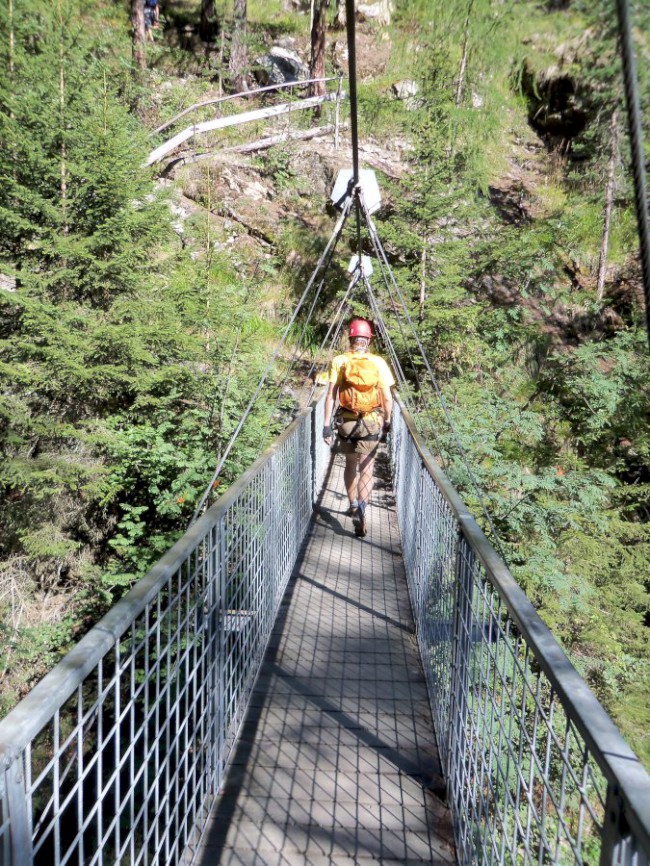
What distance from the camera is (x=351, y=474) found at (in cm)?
539

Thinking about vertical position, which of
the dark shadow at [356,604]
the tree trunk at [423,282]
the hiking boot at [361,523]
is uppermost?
the tree trunk at [423,282]

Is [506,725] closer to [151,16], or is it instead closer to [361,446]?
[361,446]

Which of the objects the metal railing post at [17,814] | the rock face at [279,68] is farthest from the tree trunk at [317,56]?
the metal railing post at [17,814]

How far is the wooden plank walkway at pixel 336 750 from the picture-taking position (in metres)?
2.15

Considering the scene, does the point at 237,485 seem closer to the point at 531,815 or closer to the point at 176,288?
the point at 531,815

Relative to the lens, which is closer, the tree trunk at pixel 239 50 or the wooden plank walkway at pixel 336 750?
the wooden plank walkway at pixel 336 750

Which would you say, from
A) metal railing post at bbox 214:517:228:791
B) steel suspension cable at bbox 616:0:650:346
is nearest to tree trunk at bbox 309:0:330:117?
metal railing post at bbox 214:517:228:791

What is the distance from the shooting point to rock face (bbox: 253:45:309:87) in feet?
60.8

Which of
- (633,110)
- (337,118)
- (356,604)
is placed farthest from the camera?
(337,118)

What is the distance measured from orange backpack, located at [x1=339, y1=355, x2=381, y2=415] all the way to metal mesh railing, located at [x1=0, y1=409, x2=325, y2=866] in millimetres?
832

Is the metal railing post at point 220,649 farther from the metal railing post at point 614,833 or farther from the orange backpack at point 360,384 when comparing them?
the orange backpack at point 360,384

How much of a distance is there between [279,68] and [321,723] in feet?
66.5

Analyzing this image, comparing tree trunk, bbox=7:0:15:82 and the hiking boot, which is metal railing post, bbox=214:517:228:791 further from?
tree trunk, bbox=7:0:15:82

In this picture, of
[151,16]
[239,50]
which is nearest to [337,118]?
[239,50]
